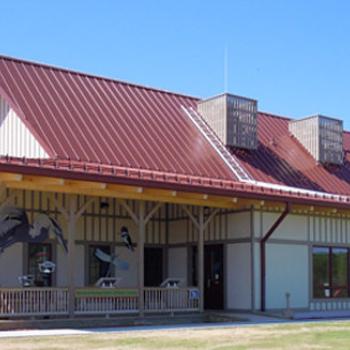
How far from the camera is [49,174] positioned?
1627 cm

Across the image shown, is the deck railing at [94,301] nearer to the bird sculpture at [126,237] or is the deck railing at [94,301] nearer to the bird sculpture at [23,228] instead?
the bird sculpture at [23,228]

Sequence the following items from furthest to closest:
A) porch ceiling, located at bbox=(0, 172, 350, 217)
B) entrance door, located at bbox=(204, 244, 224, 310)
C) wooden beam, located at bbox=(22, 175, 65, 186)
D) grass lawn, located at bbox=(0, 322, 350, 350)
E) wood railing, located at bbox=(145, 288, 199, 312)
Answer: entrance door, located at bbox=(204, 244, 224, 310) → wood railing, located at bbox=(145, 288, 199, 312) → porch ceiling, located at bbox=(0, 172, 350, 217) → wooden beam, located at bbox=(22, 175, 65, 186) → grass lawn, located at bbox=(0, 322, 350, 350)

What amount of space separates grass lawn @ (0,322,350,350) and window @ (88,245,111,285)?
6162 mm

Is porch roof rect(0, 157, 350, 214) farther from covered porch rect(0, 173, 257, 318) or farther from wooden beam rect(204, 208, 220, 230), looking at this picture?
wooden beam rect(204, 208, 220, 230)

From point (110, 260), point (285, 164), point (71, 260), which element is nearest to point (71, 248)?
point (71, 260)

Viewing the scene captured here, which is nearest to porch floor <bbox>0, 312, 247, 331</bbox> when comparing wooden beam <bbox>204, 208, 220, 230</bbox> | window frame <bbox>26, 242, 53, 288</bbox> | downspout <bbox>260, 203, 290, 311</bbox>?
downspout <bbox>260, 203, 290, 311</bbox>

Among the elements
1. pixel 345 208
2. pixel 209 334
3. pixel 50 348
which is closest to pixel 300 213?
pixel 345 208

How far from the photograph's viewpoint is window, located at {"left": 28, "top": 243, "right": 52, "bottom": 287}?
20203mm

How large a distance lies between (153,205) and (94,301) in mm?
4110

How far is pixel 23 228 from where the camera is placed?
1956cm

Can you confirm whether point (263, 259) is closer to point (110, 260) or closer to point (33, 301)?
point (110, 260)

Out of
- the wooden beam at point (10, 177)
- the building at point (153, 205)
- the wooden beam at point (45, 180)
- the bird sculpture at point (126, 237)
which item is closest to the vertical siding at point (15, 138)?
the building at point (153, 205)

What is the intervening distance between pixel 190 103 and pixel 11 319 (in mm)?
11495

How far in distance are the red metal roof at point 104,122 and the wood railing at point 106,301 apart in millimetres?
3326
